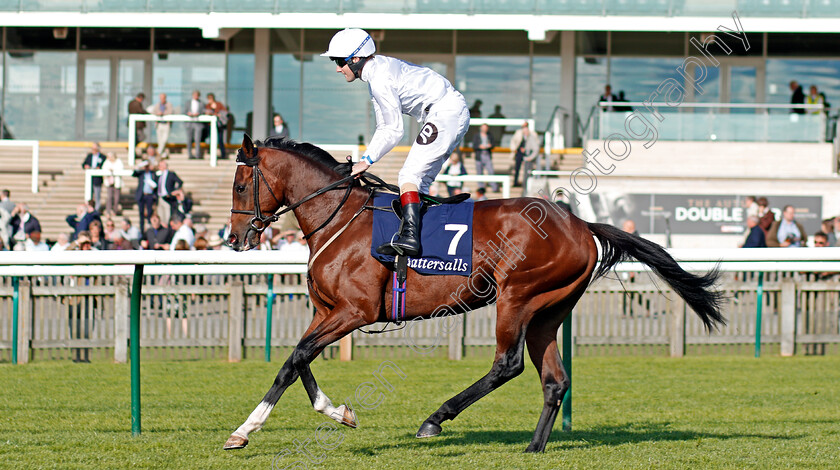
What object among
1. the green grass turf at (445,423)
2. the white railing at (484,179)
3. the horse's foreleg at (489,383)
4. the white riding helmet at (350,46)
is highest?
the white riding helmet at (350,46)

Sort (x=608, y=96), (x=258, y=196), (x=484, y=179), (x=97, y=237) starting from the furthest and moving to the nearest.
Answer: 1. (x=608, y=96)
2. (x=484, y=179)
3. (x=97, y=237)
4. (x=258, y=196)

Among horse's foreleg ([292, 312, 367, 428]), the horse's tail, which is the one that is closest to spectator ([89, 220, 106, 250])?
horse's foreleg ([292, 312, 367, 428])

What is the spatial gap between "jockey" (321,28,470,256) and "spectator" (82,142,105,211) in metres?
12.5

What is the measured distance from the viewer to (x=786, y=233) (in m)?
13.1

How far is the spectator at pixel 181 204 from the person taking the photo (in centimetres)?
1502

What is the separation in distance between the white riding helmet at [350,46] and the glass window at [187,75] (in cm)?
1857

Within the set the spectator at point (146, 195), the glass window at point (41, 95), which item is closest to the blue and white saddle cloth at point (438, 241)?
the spectator at point (146, 195)

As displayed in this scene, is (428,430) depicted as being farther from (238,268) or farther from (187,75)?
(187,75)

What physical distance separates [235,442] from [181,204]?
1079 cm

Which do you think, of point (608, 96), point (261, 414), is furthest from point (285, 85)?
point (261, 414)

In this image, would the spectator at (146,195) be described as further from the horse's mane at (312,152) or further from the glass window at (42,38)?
the horse's mane at (312,152)

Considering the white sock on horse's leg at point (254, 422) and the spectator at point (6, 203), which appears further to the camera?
the spectator at point (6, 203)

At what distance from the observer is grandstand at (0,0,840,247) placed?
2036 cm

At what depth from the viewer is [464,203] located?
5.31 metres
